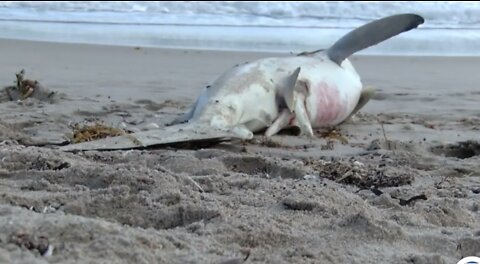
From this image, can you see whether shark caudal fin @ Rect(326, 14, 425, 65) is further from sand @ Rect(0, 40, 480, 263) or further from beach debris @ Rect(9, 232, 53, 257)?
beach debris @ Rect(9, 232, 53, 257)

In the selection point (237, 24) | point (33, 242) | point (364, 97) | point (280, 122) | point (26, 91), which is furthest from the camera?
point (237, 24)

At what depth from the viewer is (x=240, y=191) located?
125 inches

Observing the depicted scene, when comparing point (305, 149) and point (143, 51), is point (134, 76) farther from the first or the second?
point (305, 149)

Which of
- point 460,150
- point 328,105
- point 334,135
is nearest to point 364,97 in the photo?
point 328,105

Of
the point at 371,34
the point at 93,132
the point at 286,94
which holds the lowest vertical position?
the point at 93,132

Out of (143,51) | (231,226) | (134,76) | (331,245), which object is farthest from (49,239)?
(143,51)

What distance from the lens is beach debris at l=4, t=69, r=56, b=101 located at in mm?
5672

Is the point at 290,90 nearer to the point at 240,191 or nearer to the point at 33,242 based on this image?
the point at 240,191

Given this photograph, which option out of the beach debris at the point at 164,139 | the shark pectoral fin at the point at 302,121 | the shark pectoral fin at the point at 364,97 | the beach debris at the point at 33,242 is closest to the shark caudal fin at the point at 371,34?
the shark pectoral fin at the point at 364,97

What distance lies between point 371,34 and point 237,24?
19.0 feet

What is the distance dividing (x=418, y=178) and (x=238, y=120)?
126 cm

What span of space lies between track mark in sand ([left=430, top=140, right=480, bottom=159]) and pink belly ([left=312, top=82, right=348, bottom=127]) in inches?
32.6

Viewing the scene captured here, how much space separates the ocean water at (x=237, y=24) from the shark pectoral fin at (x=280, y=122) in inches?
177

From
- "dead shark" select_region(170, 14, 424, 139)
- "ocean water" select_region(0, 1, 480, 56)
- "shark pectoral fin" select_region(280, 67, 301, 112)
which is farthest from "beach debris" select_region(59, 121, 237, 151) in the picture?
"ocean water" select_region(0, 1, 480, 56)
